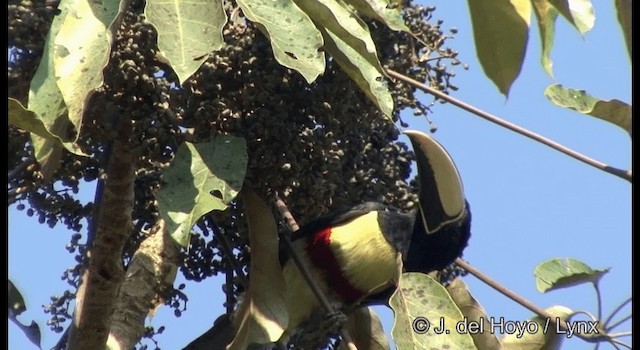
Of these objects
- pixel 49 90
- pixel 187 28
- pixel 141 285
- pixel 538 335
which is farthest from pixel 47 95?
pixel 538 335

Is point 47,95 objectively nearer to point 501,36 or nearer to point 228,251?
point 228,251

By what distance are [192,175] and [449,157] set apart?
1.95 ft

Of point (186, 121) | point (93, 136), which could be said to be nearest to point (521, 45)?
point (186, 121)

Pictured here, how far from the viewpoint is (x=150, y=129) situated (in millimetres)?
1896

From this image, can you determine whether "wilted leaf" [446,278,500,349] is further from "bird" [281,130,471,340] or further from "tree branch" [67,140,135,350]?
"tree branch" [67,140,135,350]

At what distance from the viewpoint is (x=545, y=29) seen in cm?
199

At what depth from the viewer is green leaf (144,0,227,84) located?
1.46m

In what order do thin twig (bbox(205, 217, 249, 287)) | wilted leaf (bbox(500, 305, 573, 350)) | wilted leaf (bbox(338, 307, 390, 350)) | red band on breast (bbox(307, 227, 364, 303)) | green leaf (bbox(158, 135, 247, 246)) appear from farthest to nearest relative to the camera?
red band on breast (bbox(307, 227, 364, 303)), wilted leaf (bbox(338, 307, 390, 350)), thin twig (bbox(205, 217, 249, 287)), wilted leaf (bbox(500, 305, 573, 350)), green leaf (bbox(158, 135, 247, 246))

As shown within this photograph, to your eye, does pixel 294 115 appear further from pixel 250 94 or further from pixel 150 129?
pixel 150 129

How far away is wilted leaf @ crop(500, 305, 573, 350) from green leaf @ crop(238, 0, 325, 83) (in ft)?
2.65

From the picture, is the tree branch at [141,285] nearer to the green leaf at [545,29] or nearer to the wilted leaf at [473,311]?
the wilted leaf at [473,311]

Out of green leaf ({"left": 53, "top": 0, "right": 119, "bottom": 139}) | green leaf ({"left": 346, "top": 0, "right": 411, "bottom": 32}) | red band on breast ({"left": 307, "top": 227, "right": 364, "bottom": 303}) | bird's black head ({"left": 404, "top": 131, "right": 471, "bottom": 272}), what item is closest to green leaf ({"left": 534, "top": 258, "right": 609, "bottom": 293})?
bird's black head ({"left": 404, "top": 131, "right": 471, "bottom": 272})

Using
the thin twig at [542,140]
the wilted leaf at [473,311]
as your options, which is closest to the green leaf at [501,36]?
the thin twig at [542,140]

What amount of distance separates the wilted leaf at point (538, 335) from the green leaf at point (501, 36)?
1.55 ft
